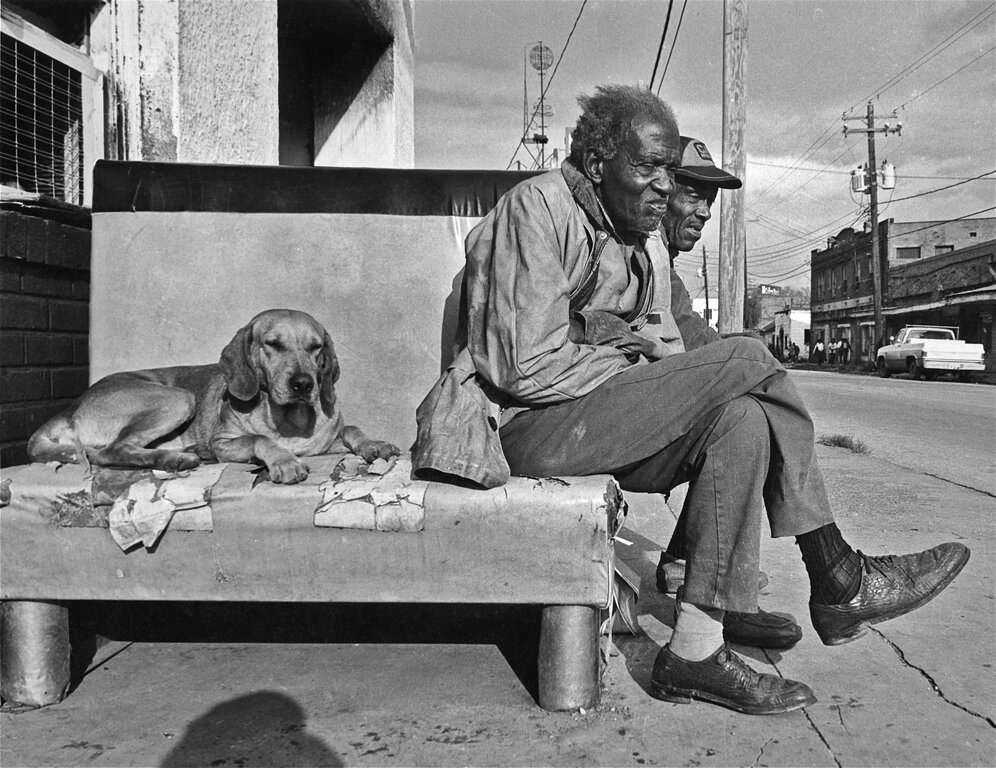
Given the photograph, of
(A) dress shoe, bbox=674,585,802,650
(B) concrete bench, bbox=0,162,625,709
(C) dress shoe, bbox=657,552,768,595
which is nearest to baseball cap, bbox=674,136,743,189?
(B) concrete bench, bbox=0,162,625,709

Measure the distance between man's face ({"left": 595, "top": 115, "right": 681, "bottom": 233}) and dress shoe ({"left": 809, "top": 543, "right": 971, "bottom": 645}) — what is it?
1.37 m

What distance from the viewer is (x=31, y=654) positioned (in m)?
2.54

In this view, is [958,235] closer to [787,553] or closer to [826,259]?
[826,259]

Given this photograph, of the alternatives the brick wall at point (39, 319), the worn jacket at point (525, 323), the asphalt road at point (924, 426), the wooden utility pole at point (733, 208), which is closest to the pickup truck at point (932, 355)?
the asphalt road at point (924, 426)

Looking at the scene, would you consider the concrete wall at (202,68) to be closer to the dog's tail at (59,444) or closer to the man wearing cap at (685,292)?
the dog's tail at (59,444)

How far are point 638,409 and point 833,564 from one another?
790 mm

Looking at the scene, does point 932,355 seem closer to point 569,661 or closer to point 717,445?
point 717,445

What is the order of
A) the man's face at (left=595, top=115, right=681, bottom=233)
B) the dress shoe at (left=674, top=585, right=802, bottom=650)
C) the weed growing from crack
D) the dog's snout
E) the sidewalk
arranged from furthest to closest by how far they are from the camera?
the weed growing from crack → the dog's snout → the dress shoe at (left=674, top=585, right=802, bottom=650) → the man's face at (left=595, top=115, right=681, bottom=233) → the sidewalk

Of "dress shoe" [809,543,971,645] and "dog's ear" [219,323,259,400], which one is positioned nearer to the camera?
"dress shoe" [809,543,971,645]

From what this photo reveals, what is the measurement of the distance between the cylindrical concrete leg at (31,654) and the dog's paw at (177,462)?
21.6 inches

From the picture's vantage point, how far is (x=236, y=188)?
3881mm

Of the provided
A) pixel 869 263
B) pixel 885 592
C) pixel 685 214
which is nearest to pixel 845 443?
pixel 685 214

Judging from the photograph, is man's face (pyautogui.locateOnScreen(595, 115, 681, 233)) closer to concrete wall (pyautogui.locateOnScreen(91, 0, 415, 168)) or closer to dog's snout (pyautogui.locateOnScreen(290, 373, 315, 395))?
dog's snout (pyautogui.locateOnScreen(290, 373, 315, 395))

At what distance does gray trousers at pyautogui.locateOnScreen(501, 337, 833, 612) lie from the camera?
2.43 meters
